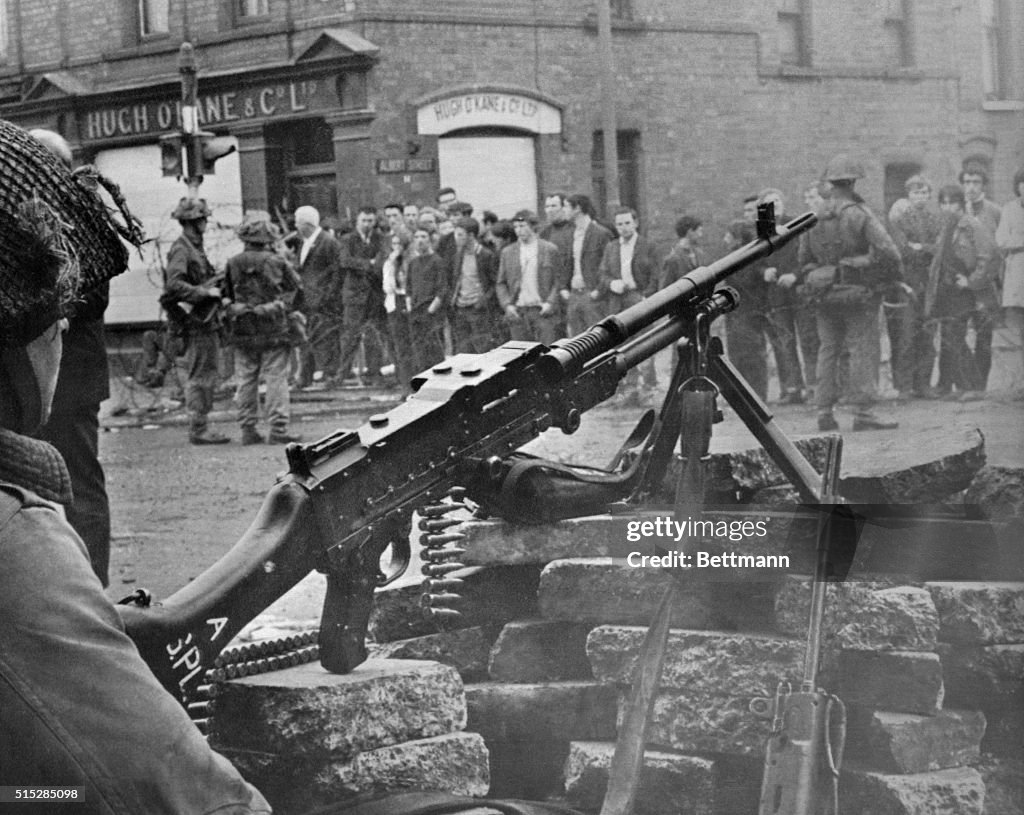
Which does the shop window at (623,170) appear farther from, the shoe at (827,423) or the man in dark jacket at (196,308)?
the man in dark jacket at (196,308)

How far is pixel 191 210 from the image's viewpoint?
2.85 m

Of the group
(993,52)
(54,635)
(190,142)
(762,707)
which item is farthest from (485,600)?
(54,635)

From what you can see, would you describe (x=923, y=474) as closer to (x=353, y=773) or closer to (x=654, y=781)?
(x=654, y=781)

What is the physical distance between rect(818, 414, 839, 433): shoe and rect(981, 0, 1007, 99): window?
0.63m

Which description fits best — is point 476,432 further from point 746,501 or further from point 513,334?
point 513,334

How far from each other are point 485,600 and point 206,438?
0.90 meters

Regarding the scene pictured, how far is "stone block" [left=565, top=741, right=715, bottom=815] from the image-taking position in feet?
7.61

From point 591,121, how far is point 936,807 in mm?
1299

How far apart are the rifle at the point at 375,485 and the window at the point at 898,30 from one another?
1.99 feet

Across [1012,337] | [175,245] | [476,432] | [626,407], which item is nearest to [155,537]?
[175,245]

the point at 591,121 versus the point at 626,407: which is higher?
the point at 591,121

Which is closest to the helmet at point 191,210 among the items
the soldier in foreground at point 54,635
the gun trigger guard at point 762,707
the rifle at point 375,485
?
the rifle at point 375,485

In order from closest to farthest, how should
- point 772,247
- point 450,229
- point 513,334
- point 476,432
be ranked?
point 476,432
point 772,247
point 450,229
point 513,334

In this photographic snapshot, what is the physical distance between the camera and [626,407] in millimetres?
2594
